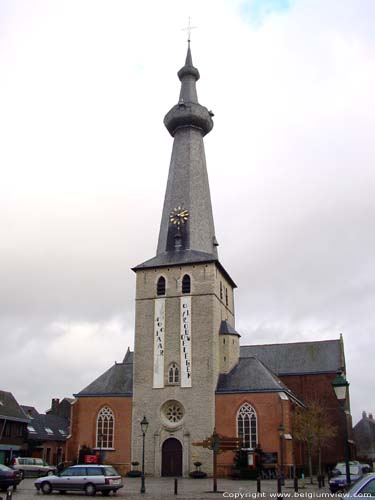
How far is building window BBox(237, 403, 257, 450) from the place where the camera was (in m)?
37.6

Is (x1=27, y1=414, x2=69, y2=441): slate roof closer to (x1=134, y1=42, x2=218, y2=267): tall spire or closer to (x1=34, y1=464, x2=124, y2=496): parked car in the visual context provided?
(x1=134, y1=42, x2=218, y2=267): tall spire

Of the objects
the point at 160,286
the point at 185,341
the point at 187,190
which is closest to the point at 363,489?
the point at 185,341

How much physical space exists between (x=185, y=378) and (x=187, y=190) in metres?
14.6

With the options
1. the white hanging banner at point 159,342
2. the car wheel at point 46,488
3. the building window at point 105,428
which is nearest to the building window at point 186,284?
the white hanging banner at point 159,342

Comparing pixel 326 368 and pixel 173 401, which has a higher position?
pixel 326 368

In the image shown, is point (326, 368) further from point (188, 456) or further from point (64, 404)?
point (64, 404)

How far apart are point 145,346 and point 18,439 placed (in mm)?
17235

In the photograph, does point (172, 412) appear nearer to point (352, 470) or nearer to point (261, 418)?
point (261, 418)

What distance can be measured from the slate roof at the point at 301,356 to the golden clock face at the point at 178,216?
61.6ft

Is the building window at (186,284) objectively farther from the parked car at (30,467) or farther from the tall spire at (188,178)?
the parked car at (30,467)

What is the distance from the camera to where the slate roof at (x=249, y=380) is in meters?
38.5

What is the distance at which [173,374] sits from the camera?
4019cm

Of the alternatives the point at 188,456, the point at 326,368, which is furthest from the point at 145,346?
the point at 326,368

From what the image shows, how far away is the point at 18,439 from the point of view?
49844 mm
